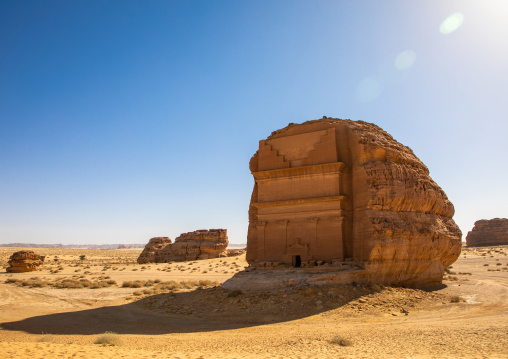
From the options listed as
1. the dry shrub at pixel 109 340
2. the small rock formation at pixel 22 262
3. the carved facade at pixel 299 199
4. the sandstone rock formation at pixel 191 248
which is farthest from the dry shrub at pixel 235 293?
the sandstone rock formation at pixel 191 248

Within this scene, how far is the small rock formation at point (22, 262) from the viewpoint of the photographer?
33.8m

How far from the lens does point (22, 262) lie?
34094mm

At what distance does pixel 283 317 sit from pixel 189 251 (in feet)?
114

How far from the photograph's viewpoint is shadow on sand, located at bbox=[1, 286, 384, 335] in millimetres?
11766

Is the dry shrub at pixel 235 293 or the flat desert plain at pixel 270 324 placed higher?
the dry shrub at pixel 235 293

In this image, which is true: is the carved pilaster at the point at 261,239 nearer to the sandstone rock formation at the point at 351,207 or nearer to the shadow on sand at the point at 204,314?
the sandstone rock formation at the point at 351,207

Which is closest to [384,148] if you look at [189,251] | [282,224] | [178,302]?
[282,224]

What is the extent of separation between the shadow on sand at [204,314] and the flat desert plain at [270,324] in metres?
0.04

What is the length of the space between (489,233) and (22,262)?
70.5m

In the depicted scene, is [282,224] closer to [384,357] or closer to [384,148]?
[384,148]

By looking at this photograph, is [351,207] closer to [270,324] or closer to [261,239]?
[261,239]

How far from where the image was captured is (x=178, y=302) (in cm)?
1519

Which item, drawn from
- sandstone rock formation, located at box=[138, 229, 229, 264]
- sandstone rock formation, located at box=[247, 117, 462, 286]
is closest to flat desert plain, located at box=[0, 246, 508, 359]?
sandstone rock formation, located at box=[247, 117, 462, 286]

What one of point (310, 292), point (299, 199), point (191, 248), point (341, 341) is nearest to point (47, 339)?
point (341, 341)
